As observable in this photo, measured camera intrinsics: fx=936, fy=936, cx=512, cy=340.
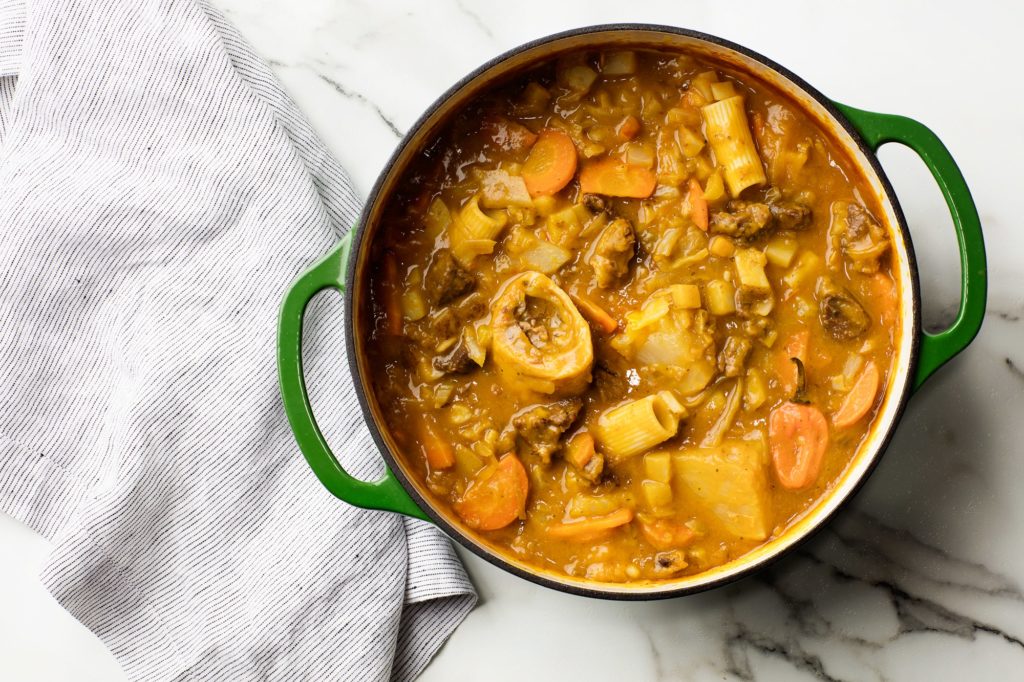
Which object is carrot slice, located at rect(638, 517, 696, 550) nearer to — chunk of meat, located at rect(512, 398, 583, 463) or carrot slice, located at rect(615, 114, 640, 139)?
chunk of meat, located at rect(512, 398, 583, 463)

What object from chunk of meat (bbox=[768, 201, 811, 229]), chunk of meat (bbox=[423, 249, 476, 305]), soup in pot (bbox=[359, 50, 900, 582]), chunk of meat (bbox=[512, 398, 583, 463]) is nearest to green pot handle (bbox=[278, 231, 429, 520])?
soup in pot (bbox=[359, 50, 900, 582])

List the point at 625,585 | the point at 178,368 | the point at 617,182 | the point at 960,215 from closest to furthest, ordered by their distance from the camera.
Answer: the point at 960,215
the point at 625,585
the point at 617,182
the point at 178,368

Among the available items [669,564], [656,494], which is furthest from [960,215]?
[669,564]

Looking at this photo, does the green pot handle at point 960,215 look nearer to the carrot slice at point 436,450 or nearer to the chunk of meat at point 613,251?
the chunk of meat at point 613,251

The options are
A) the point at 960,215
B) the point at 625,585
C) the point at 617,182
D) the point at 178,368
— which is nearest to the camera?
the point at 960,215

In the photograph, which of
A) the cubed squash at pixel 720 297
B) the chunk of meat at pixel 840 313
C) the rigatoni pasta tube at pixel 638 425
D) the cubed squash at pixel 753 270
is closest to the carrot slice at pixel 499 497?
the rigatoni pasta tube at pixel 638 425

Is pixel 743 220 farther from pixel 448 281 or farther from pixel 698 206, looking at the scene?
pixel 448 281
